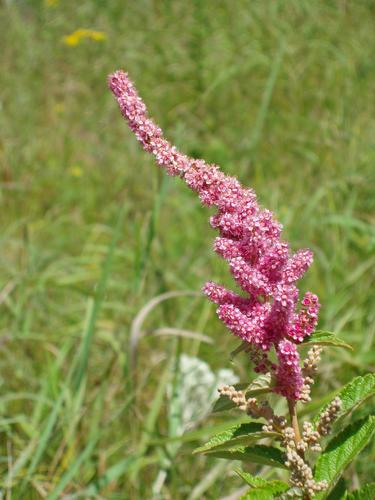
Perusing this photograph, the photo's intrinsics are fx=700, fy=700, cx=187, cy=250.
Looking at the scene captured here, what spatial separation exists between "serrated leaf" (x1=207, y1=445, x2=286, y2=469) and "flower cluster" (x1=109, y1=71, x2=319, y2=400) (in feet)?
0.38

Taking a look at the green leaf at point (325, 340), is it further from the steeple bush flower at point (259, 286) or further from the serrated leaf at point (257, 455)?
the serrated leaf at point (257, 455)

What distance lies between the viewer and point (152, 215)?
2385 millimetres

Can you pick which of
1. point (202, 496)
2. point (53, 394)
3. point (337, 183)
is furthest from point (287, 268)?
point (337, 183)

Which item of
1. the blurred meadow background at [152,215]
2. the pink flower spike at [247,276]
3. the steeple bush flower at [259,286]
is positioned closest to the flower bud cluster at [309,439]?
the steeple bush flower at [259,286]

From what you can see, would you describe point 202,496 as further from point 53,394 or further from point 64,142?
point 64,142

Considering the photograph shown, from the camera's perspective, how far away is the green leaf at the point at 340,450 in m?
1.06

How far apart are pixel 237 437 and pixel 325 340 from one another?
0.20 metres

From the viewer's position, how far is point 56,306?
319cm

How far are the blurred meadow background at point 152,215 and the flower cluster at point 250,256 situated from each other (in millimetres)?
839

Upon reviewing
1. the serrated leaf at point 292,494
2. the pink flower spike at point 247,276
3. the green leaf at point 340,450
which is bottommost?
the serrated leaf at point 292,494

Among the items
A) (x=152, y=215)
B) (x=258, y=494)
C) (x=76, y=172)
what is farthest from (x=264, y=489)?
(x=76, y=172)

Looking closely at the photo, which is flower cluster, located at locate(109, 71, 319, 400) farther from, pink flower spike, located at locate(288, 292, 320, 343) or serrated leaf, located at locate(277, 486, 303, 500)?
serrated leaf, located at locate(277, 486, 303, 500)

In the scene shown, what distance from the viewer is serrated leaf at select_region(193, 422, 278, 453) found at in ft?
3.48

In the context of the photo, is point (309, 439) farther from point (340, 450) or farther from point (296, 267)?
point (296, 267)
